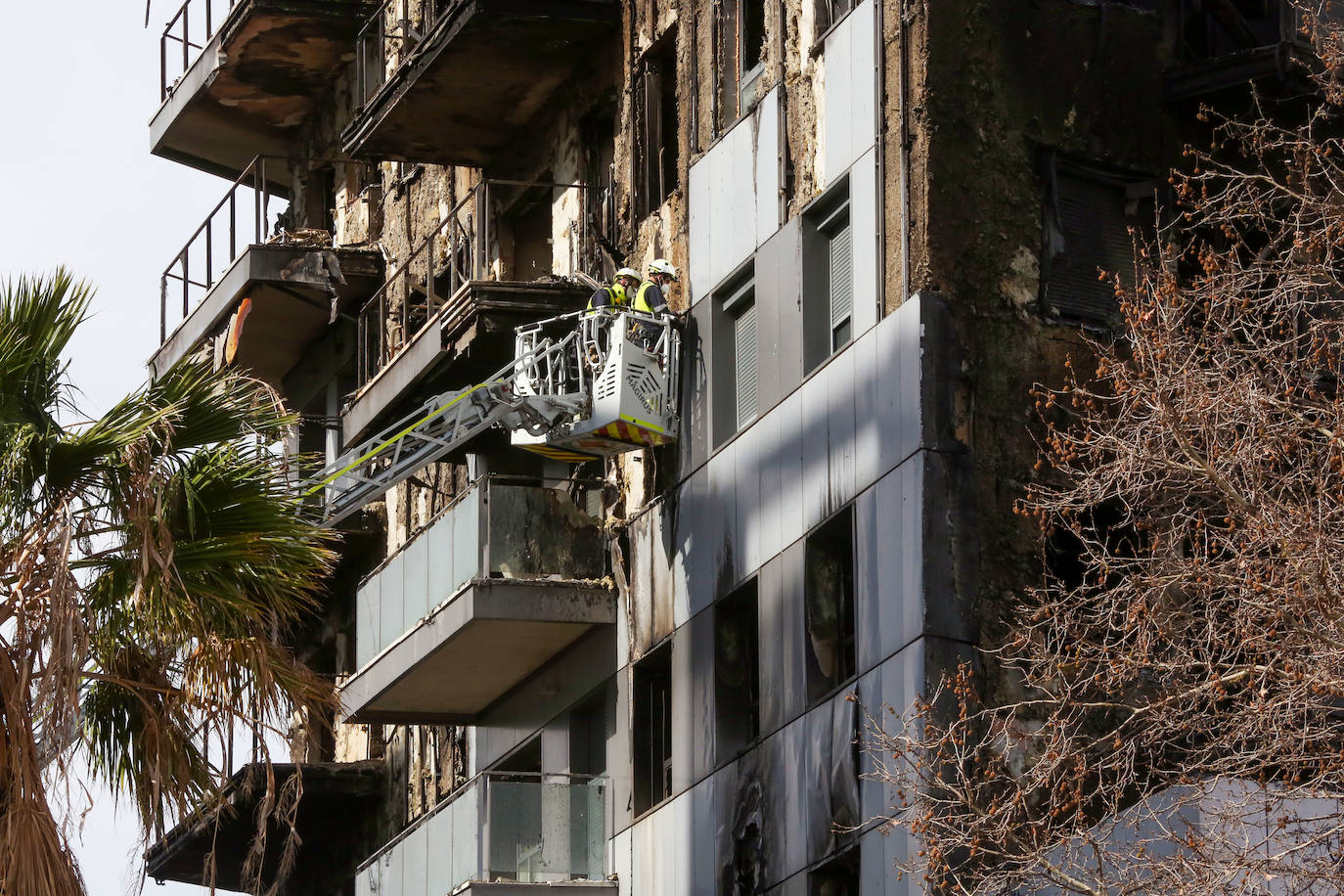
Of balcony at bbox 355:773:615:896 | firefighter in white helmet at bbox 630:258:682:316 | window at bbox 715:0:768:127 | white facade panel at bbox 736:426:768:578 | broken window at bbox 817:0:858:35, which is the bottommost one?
balcony at bbox 355:773:615:896

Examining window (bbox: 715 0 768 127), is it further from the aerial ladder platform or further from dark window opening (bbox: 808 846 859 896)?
dark window opening (bbox: 808 846 859 896)

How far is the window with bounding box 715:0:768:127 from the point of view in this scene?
2445 centimetres

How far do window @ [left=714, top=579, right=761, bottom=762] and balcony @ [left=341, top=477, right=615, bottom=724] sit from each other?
2551 mm

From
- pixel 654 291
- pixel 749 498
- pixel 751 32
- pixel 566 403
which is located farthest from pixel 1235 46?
pixel 566 403

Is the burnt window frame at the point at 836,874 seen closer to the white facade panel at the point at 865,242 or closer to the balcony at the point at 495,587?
the white facade panel at the point at 865,242

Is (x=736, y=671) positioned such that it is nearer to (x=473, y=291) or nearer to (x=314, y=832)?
(x=473, y=291)

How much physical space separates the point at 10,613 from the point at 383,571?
11973mm

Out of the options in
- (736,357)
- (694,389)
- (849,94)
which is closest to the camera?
(849,94)

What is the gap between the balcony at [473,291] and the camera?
26.7 m

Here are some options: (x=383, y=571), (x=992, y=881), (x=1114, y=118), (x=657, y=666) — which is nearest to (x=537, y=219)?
(x=383, y=571)

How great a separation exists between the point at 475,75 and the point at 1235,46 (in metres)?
8.13

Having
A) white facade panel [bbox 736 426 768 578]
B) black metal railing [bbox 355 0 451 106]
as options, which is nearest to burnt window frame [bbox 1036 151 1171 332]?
white facade panel [bbox 736 426 768 578]

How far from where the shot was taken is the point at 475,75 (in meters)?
28.1

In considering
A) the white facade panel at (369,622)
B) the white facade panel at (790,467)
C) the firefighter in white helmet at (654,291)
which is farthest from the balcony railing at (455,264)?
the white facade panel at (790,467)
